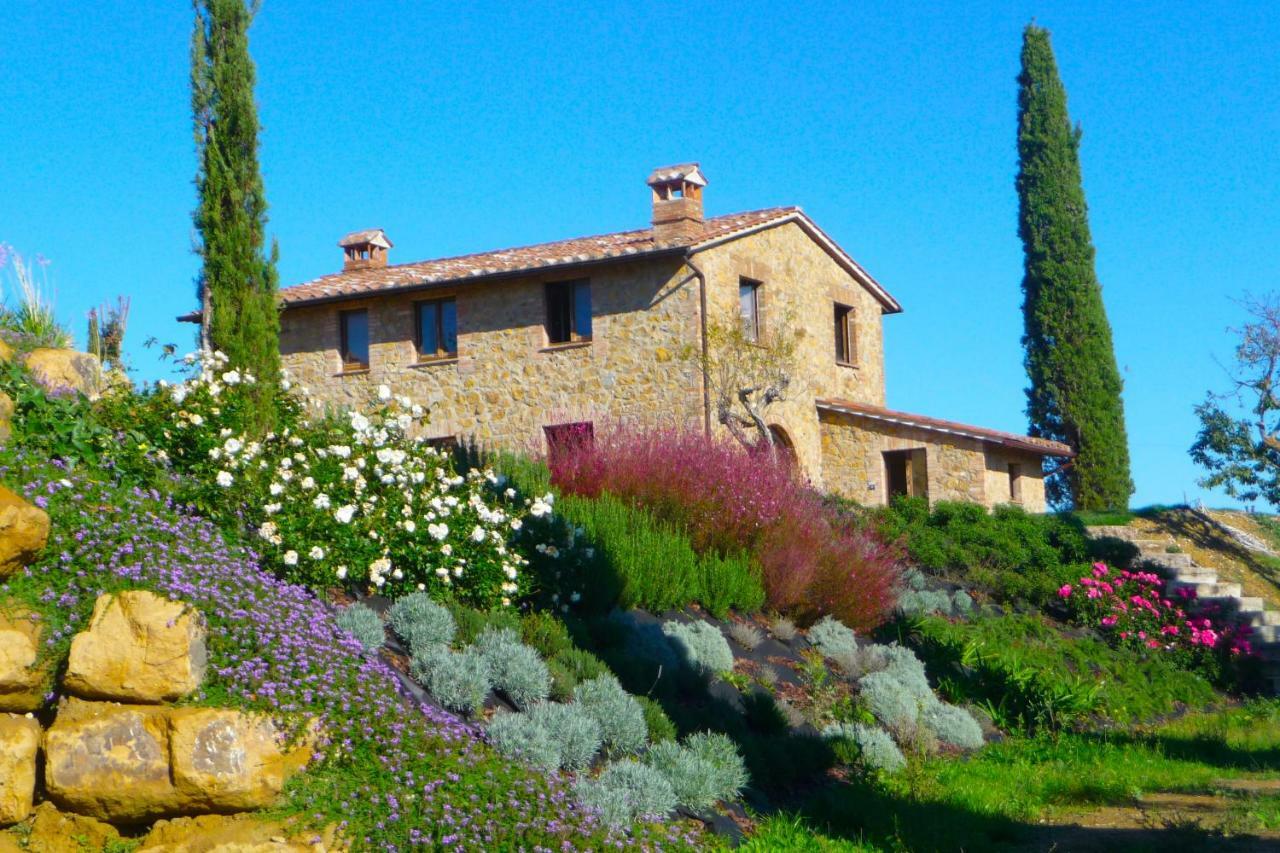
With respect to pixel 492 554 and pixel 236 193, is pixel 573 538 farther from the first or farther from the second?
pixel 236 193

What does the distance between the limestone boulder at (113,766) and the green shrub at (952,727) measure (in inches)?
225

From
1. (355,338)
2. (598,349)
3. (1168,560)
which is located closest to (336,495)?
(1168,560)

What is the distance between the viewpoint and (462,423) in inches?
891

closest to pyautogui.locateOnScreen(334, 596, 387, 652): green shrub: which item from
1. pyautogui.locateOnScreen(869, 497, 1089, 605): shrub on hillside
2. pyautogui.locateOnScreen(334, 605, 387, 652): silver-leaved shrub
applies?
pyautogui.locateOnScreen(334, 605, 387, 652): silver-leaved shrub

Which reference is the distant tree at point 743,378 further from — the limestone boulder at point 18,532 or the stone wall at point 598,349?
the limestone boulder at point 18,532

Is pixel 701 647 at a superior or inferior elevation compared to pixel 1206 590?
superior

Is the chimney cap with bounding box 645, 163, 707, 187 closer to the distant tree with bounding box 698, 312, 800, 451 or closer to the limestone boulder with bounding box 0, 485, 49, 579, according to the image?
the distant tree with bounding box 698, 312, 800, 451

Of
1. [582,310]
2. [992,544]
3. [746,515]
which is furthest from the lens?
[582,310]

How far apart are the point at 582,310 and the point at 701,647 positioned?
42.3ft

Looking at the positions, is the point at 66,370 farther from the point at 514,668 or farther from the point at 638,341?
the point at 638,341

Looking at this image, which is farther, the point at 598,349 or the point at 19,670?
the point at 598,349

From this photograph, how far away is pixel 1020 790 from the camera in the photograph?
8.96 metres

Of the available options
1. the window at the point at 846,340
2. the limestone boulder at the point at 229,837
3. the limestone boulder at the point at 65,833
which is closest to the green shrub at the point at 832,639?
the limestone boulder at the point at 229,837

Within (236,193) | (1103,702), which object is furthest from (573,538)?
(1103,702)
